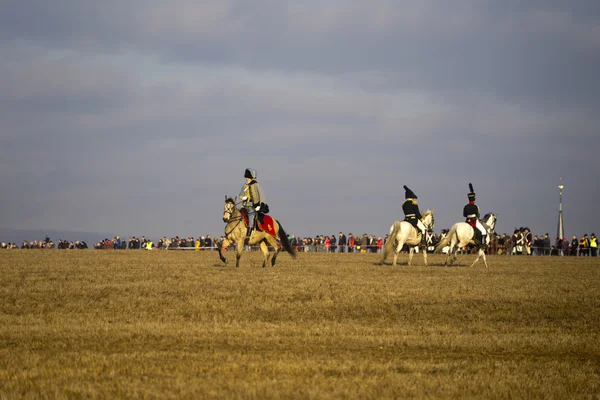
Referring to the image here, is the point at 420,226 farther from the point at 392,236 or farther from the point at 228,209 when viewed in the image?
the point at 228,209

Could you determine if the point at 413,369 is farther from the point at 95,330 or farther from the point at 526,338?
the point at 95,330

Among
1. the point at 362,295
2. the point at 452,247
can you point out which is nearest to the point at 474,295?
the point at 362,295

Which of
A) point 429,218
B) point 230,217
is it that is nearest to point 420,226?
point 429,218

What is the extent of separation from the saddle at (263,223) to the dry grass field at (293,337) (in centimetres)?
546

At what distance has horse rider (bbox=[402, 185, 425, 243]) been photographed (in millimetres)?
34969

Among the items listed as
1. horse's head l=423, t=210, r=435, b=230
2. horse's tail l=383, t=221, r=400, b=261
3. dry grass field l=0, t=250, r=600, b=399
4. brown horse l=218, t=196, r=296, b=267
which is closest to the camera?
dry grass field l=0, t=250, r=600, b=399

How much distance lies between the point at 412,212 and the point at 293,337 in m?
21.7

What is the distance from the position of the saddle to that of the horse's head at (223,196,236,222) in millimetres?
509

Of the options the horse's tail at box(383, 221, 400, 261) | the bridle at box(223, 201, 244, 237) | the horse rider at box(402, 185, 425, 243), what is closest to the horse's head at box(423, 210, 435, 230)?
the horse rider at box(402, 185, 425, 243)

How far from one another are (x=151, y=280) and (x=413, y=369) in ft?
45.6

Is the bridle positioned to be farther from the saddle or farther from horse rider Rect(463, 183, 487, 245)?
horse rider Rect(463, 183, 487, 245)

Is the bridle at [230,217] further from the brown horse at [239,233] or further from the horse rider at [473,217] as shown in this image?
the horse rider at [473,217]

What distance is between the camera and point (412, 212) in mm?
35062

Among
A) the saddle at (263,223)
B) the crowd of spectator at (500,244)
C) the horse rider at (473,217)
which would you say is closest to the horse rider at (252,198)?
the saddle at (263,223)
